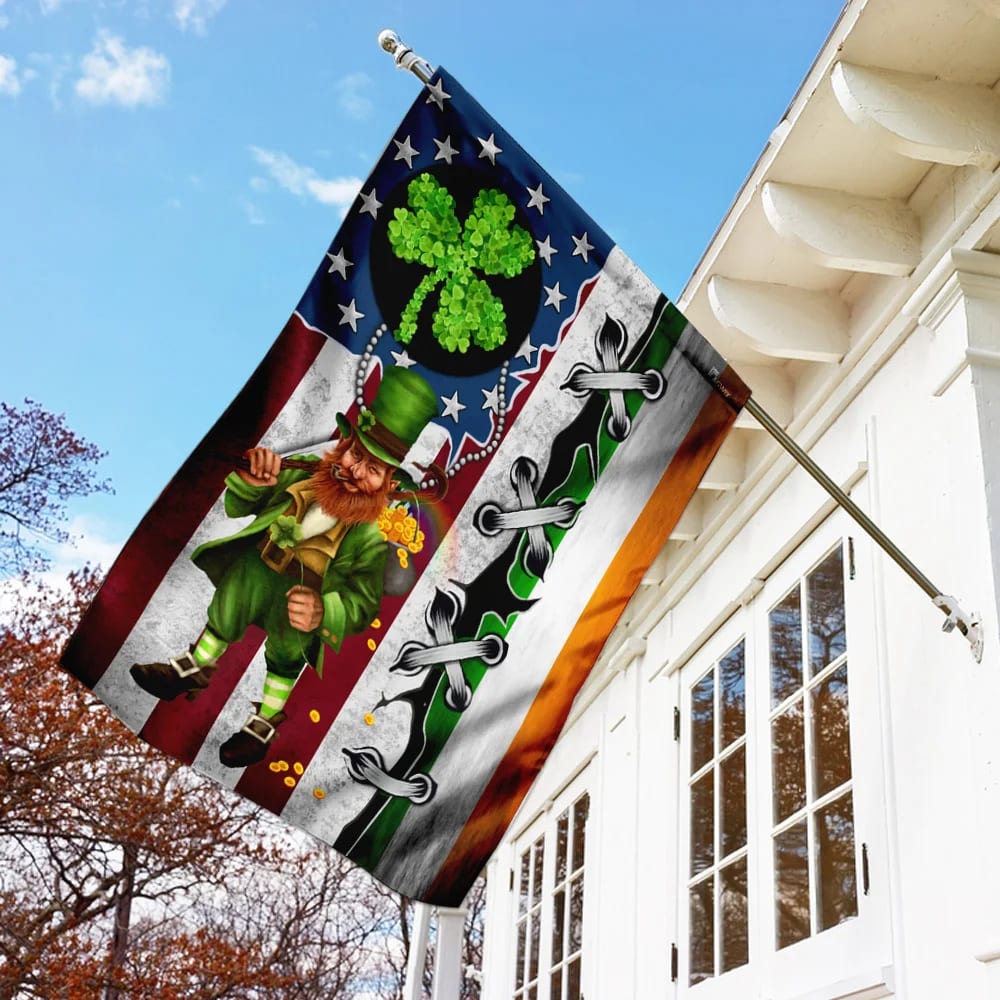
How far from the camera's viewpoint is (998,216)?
2986mm

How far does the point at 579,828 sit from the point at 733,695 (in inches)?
87.8

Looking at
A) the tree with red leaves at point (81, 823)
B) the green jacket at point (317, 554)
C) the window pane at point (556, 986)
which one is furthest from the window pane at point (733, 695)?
the tree with red leaves at point (81, 823)

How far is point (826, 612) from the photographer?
3793 millimetres

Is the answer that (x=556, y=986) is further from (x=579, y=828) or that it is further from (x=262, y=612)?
(x=262, y=612)

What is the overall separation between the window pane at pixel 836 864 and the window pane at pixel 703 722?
1.01m

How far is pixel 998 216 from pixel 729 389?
0.74 metres

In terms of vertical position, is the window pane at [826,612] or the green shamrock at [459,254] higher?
the green shamrock at [459,254]

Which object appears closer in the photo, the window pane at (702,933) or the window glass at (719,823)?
the window glass at (719,823)

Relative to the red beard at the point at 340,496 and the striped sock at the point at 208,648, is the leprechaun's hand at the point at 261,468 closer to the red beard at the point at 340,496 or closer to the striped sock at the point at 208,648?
the red beard at the point at 340,496

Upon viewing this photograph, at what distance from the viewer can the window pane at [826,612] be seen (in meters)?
3.70

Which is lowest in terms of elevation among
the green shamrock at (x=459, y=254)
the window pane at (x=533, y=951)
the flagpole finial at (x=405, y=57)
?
the window pane at (x=533, y=951)

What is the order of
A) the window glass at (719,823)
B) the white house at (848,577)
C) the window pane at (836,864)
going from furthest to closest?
1. the window glass at (719,823)
2. the window pane at (836,864)
3. the white house at (848,577)

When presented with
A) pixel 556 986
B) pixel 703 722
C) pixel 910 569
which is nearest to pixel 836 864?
pixel 910 569

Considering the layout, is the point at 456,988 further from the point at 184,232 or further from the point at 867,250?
the point at 184,232
